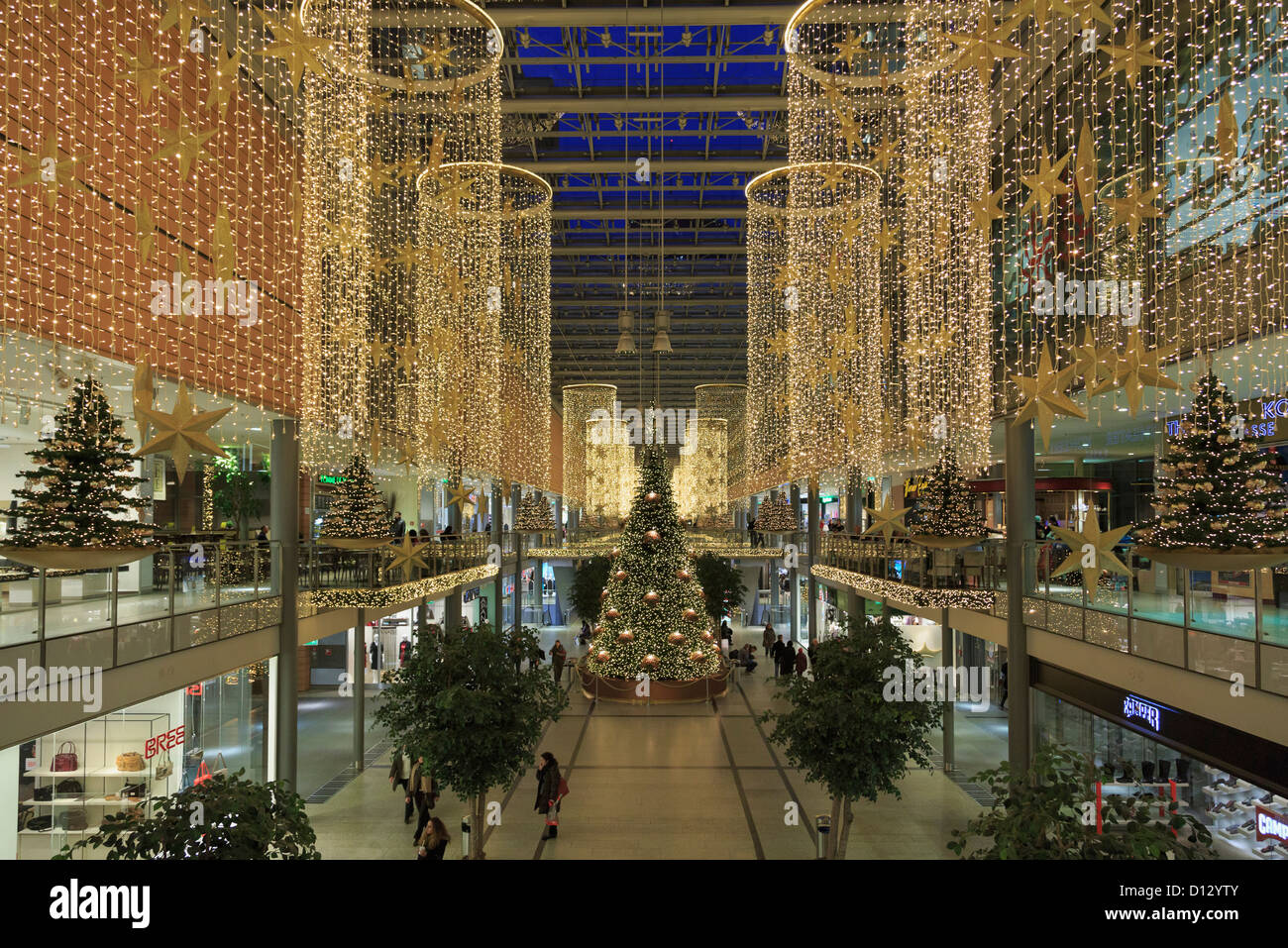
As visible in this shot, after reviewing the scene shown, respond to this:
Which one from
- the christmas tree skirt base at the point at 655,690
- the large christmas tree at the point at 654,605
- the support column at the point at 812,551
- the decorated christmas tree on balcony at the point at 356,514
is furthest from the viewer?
the support column at the point at 812,551

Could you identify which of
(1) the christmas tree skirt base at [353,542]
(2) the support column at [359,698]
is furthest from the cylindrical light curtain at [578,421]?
(1) the christmas tree skirt base at [353,542]

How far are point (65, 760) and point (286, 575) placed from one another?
10.5ft

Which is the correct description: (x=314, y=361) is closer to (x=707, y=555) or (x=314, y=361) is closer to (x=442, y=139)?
(x=442, y=139)

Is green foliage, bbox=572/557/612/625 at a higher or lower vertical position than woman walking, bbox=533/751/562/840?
higher

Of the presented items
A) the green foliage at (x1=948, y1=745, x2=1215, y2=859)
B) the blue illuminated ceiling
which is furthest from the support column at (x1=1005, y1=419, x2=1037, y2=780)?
the green foliage at (x1=948, y1=745, x2=1215, y2=859)

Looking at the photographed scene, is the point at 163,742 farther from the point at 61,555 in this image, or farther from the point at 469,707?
the point at 61,555

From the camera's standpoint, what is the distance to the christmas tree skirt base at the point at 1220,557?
4.16m

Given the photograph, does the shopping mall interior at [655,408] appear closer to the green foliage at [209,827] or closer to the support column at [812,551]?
the green foliage at [209,827]

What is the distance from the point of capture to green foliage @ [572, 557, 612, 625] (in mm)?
24141

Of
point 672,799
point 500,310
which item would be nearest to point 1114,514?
point 672,799

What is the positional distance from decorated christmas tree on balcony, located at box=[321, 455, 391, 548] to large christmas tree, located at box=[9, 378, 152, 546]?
502 cm

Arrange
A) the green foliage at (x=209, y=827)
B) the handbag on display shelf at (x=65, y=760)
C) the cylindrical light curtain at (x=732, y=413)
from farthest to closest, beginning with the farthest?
the cylindrical light curtain at (x=732, y=413), the handbag on display shelf at (x=65, y=760), the green foliage at (x=209, y=827)

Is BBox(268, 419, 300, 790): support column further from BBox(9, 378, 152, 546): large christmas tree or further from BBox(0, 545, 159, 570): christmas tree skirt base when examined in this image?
BBox(0, 545, 159, 570): christmas tree skirt base

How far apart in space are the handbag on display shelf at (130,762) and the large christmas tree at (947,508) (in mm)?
9087
